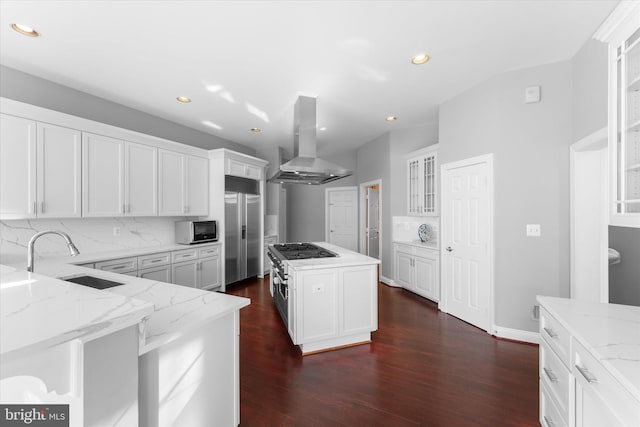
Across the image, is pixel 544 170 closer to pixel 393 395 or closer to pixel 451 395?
pixel 451 395

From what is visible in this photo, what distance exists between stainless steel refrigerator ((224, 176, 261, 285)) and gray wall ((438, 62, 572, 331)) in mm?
3861

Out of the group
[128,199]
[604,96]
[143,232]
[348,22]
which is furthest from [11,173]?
[604,96]

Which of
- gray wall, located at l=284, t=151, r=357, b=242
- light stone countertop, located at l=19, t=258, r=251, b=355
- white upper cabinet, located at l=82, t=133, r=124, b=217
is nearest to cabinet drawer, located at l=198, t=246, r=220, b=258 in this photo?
white upper cabinet, located at l=82, t=133, r=124, b=217

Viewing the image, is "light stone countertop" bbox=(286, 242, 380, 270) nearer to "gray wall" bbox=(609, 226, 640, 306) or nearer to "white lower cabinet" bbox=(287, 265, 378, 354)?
"white lower cabinet" bbox=(287, 265, 378, 354)

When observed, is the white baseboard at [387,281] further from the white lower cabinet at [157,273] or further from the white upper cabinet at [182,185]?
the white lower cabinet at [157,273]

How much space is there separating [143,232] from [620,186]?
4.96 m

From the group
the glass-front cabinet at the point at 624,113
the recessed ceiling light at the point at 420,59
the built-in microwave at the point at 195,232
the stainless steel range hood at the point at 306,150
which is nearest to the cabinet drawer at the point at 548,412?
the glass-front cabinet at the point at 624,113

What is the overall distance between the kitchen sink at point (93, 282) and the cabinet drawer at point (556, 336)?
2.67 meters

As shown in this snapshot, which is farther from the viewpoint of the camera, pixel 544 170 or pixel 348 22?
pixel 544 170

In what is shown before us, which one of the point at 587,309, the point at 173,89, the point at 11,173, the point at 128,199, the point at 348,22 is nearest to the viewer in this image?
the point at 587,309

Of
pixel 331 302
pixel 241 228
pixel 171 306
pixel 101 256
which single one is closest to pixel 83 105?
pixel 101 256

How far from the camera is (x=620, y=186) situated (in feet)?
4.70

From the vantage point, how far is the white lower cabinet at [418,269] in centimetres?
386

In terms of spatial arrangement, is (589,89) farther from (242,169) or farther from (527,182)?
(242,169)
